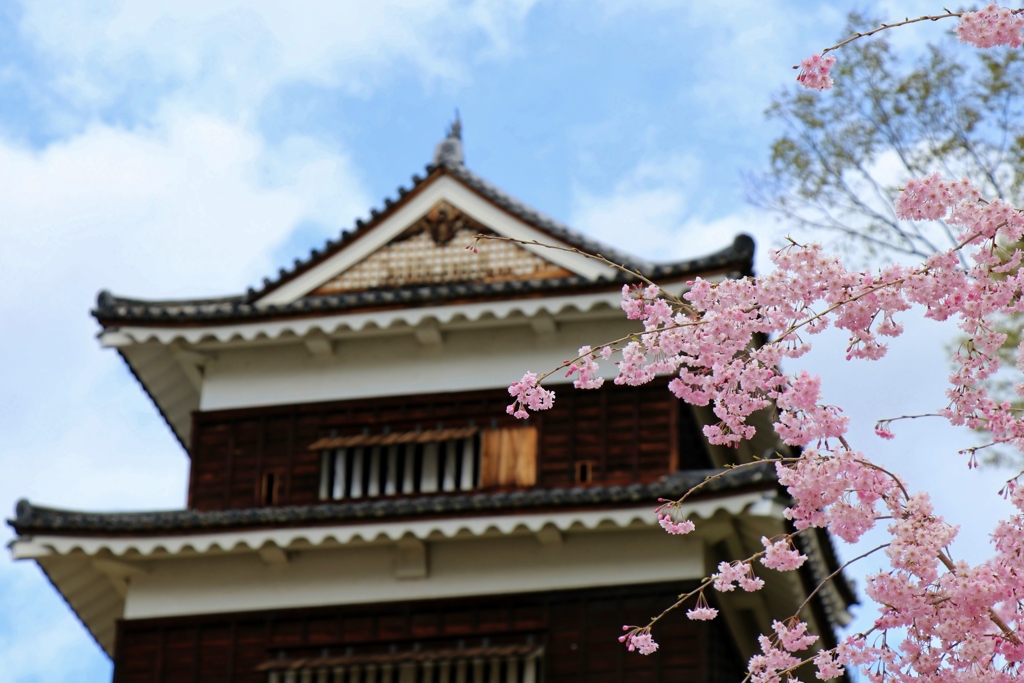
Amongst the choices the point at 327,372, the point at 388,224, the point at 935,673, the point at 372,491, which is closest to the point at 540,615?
the point at 372,491

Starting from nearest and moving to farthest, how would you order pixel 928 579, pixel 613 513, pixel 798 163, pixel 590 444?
1. pixel 928 579
2. pixel 613 513
3. pixel 590 444
4. pixel 798 163

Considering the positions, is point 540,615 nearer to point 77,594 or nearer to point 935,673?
point 77,594

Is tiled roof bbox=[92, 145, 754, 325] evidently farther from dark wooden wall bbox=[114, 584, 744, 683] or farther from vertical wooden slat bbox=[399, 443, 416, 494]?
dark wooden wall bbox=[114, 584, 744, 683]

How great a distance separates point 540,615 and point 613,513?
3.99 feet

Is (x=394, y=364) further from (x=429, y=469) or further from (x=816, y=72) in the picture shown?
(x=816, y=72)

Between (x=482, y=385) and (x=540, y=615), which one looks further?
(x=482, y=385)

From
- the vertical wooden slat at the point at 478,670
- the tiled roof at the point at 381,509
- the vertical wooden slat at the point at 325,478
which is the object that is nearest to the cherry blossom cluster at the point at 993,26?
the tiled roof at the point at 381,509

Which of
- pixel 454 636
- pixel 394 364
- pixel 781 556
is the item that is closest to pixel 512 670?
pixel 454 636

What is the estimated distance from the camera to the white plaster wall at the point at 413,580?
12758 mm

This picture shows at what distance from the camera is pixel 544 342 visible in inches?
555

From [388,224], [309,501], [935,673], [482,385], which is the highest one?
[388,224]

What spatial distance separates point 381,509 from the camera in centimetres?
1257

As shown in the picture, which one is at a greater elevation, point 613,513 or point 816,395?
point 613,513

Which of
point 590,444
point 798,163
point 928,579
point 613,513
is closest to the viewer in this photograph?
point 928,579
